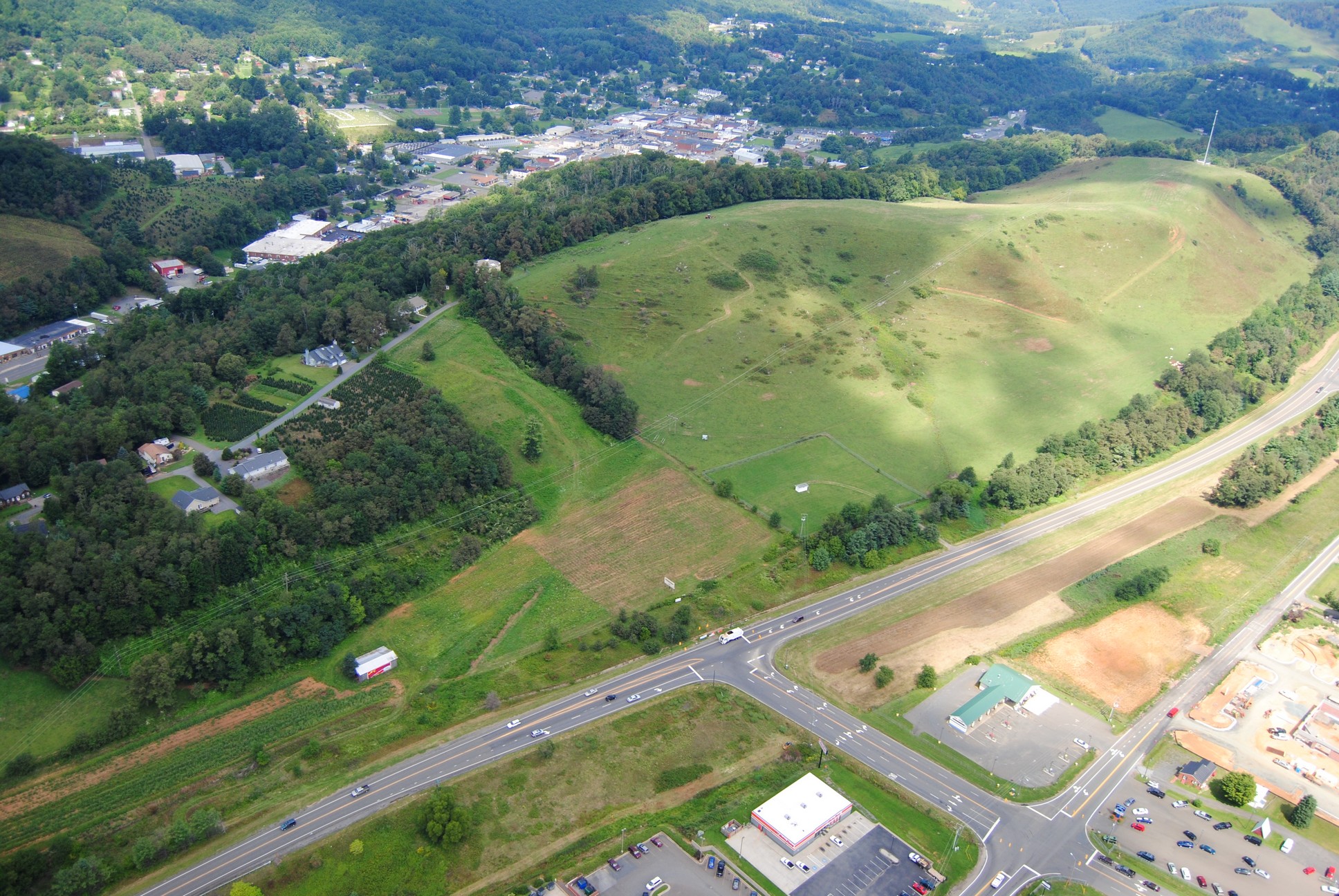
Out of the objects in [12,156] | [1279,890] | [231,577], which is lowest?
[1279,890]

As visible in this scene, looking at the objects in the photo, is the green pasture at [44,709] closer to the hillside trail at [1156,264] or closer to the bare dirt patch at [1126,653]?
the bare dirt patch at [1126,653]

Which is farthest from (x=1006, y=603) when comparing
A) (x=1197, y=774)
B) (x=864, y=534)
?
(x=1197, y=774)

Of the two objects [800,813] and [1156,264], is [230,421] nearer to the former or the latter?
[800,813]

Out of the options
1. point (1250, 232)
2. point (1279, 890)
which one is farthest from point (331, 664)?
point (1250, 232)

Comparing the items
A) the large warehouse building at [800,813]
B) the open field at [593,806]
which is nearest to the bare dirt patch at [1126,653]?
the open field at [593,806]

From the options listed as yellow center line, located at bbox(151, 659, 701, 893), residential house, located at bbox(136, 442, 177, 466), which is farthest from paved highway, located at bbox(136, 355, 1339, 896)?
residential house, located at bbox(136, 442, 177, 466)

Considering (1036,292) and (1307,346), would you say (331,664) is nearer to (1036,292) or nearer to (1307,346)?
(1036,292)
